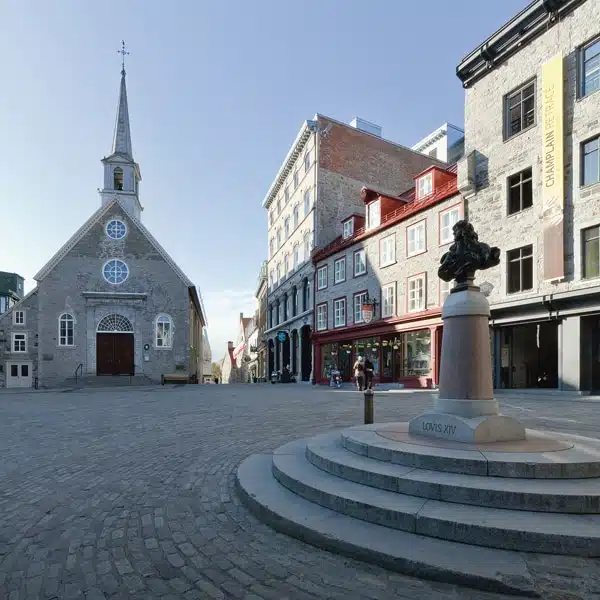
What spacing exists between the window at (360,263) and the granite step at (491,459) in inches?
923

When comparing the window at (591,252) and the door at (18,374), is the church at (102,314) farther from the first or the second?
the window at (591,252)

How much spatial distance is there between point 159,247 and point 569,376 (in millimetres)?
30499

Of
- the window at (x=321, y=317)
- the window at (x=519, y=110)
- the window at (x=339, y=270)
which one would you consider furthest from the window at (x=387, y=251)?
the window at (x=519, y=110)

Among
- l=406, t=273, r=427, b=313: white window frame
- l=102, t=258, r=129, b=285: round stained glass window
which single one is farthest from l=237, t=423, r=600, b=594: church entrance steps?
l=102, t=258, r=129, b=285: round stained glass window

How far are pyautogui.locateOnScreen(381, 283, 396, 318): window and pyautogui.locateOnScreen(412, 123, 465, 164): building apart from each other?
18.6 m

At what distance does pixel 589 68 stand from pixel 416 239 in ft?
34.2

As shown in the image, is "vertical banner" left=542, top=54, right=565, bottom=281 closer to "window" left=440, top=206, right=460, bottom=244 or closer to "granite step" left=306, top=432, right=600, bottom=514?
"window" left=440, top=206, right=460, bottom=244

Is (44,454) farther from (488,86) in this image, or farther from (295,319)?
(295,319)

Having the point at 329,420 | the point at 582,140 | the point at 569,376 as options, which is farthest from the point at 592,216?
the point at 329,420

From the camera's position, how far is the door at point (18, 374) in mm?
34188

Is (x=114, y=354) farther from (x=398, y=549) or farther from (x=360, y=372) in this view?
(x=398, y=549)

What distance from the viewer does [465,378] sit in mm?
5965

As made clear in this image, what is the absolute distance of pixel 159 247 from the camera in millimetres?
37156

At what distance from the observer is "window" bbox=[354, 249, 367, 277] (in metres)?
Answer: 28.6
